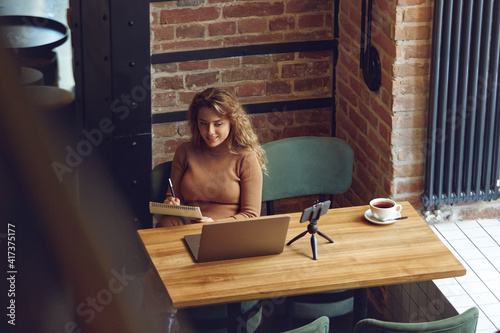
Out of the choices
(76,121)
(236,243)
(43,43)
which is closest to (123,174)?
(76,121)

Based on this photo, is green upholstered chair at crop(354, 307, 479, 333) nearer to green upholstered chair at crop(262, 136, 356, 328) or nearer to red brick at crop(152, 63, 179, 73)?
green upholstered chair at crop(262, 136, 356, 328)

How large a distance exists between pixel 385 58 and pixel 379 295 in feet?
3.93

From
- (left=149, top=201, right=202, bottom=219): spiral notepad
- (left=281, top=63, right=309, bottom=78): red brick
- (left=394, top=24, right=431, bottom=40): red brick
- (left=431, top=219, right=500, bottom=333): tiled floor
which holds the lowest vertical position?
(left=431, top=219, right=500, bottom=333): tiled floor

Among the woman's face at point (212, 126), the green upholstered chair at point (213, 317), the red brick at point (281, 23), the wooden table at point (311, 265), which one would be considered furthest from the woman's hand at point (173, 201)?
the red brick at point (281, 23)

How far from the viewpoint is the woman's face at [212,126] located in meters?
3.70

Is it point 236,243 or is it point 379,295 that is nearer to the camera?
point 236,243

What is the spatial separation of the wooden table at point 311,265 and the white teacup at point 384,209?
43mm

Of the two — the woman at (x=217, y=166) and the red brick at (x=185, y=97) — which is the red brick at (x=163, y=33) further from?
the woman at (x=217, y=166)

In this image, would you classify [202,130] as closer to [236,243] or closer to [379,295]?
[236,243]

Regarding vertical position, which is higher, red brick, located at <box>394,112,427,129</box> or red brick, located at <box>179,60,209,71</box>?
red brick, located at <box>179,60,209,71</box>

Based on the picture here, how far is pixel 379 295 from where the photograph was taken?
166 inches

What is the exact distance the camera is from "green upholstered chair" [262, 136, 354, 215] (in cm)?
407

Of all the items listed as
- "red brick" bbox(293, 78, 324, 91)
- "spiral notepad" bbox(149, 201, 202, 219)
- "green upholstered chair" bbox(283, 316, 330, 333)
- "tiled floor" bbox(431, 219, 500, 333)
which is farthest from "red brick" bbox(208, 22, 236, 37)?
"green upholstered chair" bbox(283, 316, 330, 333)

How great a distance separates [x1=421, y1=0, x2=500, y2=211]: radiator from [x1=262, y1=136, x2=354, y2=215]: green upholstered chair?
0.41m
